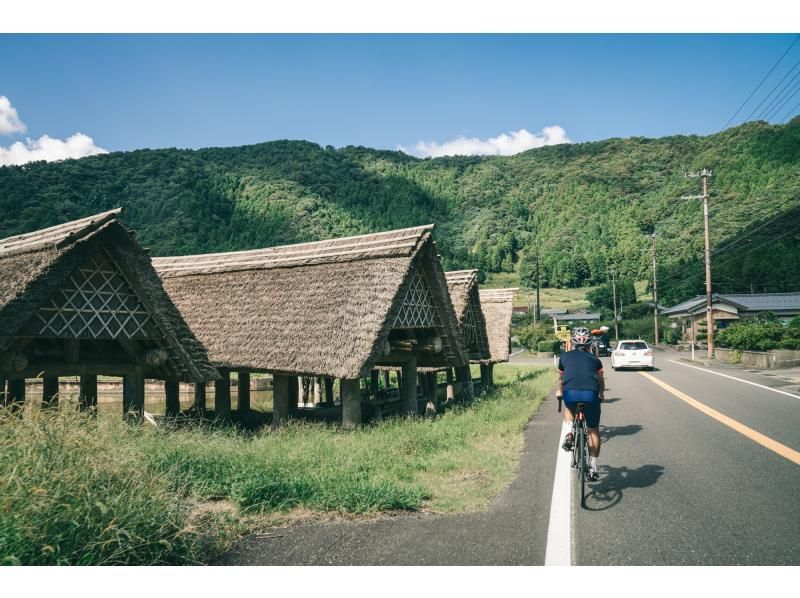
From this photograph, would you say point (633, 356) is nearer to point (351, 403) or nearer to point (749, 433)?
point (749, 433)

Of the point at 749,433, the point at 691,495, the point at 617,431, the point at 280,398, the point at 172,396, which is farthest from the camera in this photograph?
the point at 172,396

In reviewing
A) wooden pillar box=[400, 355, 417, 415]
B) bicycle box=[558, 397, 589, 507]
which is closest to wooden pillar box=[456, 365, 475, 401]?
wooden pillar box=[400, 355, 417, 415]

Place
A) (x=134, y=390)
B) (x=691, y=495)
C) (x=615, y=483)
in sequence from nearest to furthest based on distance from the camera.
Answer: (x=691, y=495) < (x=615, y=483) < (x=134, y=390)

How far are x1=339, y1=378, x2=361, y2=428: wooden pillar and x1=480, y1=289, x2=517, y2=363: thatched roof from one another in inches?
405

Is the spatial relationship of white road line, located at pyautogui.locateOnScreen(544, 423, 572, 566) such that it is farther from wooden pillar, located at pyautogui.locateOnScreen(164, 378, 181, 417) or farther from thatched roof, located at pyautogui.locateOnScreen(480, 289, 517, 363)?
thatched roof, located at pyautogui.locateOnScreen(480, 289, 517, 363)

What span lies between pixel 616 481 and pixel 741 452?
272 centimetres

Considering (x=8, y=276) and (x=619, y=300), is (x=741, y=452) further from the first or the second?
(x=619, y=300)

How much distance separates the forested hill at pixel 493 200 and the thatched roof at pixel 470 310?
32.8m

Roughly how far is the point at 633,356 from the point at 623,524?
83.0ft

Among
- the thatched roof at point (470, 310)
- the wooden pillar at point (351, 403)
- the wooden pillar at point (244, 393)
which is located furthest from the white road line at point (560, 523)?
the wooden pillar at point (244, 393)

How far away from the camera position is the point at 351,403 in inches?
464

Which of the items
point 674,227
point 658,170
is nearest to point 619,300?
point 674,227

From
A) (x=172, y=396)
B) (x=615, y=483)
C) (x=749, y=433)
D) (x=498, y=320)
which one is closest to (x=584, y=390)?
(x=615, y=483)

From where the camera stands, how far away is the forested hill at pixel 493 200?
218 ft
